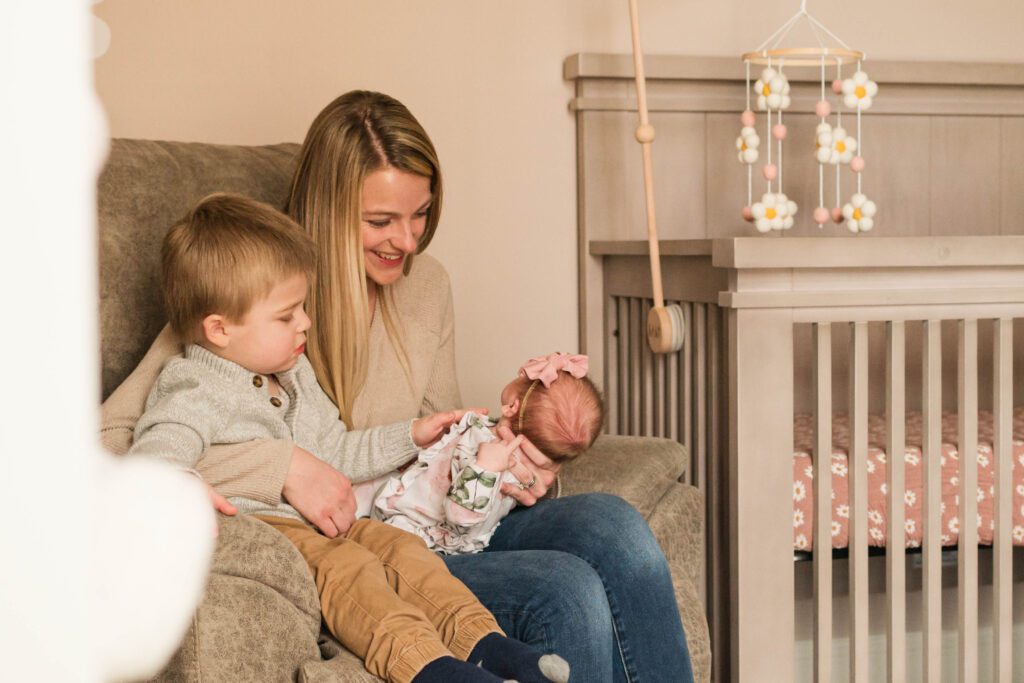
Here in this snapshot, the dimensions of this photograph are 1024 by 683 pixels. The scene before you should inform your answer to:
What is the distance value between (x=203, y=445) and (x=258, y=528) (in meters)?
0.24

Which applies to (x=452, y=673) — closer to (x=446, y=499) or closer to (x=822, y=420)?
(x=446, y=499)

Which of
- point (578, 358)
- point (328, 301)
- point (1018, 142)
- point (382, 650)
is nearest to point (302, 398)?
point (328, 301)

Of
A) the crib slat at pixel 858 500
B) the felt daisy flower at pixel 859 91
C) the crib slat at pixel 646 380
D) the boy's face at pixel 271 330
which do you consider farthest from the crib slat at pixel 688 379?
the boy's face at pixel 271 330

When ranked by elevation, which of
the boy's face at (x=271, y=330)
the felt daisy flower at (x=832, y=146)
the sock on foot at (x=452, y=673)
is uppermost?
the felt daisy flower at (x=832, y=146)

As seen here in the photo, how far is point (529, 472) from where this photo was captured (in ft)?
4.60

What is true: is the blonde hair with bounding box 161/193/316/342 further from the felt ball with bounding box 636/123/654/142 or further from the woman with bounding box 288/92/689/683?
the felt ball with bounding box 636/123/654/142

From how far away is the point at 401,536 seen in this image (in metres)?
1.27

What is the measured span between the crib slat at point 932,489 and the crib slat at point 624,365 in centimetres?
59

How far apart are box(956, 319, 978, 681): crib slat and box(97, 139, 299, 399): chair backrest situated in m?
1.14

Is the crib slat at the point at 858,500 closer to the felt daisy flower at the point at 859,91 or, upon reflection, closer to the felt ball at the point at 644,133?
the felt ball at the point at 644,133

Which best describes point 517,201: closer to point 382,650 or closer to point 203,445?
point 203,445

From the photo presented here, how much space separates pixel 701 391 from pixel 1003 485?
0.51 m

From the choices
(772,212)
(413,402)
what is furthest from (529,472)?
(772,212)

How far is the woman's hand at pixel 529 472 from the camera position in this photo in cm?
139
